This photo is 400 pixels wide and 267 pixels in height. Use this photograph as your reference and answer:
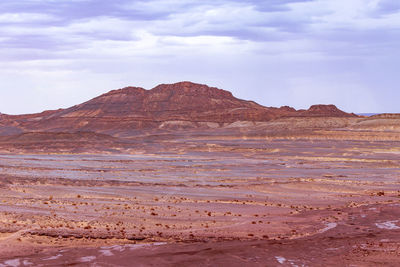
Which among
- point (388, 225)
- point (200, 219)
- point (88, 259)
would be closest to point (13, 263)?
point (88, 259)

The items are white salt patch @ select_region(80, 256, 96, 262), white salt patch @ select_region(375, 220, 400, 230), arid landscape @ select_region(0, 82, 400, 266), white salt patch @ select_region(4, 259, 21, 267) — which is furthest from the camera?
white salt patch @ select_region(375, 220, 400, 230)

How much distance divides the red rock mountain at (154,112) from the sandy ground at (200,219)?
106 meters

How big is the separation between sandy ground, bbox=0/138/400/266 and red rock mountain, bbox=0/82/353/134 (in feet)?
348

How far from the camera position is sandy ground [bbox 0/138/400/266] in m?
16.5

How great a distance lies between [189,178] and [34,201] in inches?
642

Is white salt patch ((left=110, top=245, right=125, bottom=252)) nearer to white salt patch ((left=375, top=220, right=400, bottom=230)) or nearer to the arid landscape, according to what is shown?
the arid landscape

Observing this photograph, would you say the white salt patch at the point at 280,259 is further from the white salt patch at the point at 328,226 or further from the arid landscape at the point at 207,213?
the white salt patch at the point at 328,226

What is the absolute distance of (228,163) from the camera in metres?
56.4

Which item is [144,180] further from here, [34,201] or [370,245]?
[370,245]

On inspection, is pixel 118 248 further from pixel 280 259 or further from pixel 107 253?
pixel 280 259

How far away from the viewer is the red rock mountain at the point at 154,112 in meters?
152

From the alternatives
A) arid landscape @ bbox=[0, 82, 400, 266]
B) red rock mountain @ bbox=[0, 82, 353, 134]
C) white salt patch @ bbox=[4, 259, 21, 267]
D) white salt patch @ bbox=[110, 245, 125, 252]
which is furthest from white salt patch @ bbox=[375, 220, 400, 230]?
red rock mountain @ bbox=[0, 82, 353, 134]

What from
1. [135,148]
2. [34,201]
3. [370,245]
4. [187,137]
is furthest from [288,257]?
[187,137]

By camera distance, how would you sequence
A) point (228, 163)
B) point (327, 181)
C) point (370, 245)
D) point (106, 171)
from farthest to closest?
1. point (228, 163)
2. point (106, 171)
3. point (327, 181)
4. point (370, 245)
